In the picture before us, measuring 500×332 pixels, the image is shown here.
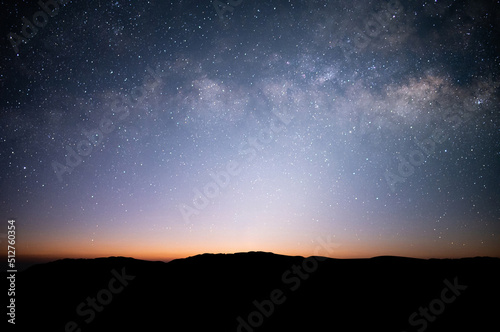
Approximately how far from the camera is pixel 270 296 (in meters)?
13.2

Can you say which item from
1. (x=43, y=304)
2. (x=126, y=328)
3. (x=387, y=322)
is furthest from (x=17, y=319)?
(x=387, y=322)

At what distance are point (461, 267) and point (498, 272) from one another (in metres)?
1.63

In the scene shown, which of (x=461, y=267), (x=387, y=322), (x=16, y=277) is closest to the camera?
(x=387, y=322)

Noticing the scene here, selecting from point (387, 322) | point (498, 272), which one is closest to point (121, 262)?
point (387, 322)

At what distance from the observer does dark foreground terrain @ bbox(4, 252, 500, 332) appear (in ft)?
35.4

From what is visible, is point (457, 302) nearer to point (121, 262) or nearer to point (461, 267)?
point (461, 267)

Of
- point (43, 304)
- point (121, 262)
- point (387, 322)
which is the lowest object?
point (387, 322)

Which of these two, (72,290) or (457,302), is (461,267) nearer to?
(457,302)

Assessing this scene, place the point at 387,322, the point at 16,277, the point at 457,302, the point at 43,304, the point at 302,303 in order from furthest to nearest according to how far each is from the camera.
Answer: the point at 16,277
the point at 43,304
the point at 302,303
the point at 457,302
the point at 387,322

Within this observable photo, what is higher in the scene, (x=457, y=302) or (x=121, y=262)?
(x=121, y=262)

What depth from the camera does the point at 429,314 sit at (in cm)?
1051

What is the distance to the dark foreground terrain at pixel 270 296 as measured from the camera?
35.4ft

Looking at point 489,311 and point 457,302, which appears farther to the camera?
point 457,302

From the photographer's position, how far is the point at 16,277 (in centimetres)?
1972
